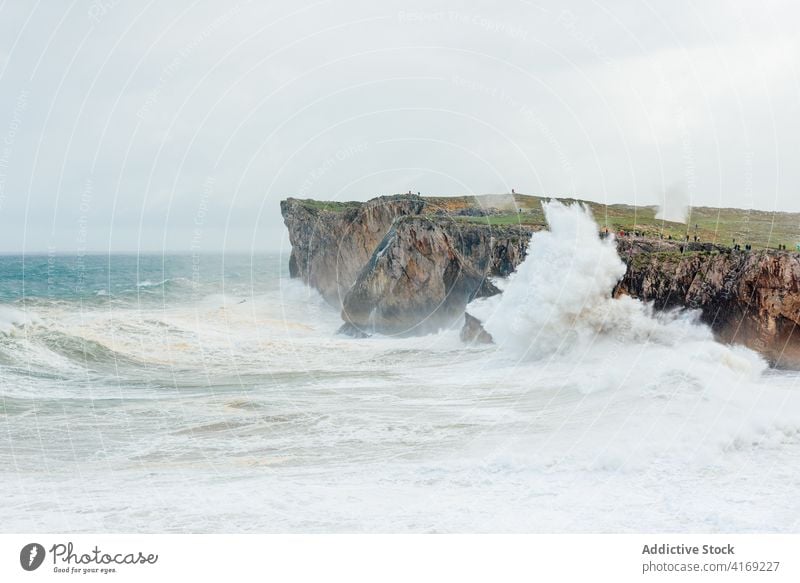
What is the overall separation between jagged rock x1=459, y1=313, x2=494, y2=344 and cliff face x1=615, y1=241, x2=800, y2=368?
18.4 ft

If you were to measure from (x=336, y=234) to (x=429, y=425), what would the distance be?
1277 inches

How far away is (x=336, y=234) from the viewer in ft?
171

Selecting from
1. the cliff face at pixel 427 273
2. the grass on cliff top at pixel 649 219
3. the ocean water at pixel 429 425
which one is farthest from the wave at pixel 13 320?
the grass on cliff top at pixel 649 219

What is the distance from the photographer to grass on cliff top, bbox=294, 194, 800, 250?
121 ft

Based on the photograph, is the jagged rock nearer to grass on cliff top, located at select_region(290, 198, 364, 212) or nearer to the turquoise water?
the turquoise water

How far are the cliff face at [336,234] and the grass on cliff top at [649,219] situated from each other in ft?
3.65

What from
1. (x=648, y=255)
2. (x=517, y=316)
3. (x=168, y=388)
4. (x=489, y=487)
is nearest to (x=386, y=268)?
(x=517, y=316)

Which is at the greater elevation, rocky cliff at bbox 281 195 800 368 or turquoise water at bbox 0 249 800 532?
rocky cliff at bbox 281 195 800 368

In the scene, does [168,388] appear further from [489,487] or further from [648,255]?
[648,255]

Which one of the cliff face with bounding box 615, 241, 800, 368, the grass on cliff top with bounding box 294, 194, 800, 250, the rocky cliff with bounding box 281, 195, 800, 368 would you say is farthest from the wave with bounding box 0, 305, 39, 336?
the cliff face with bounding box 615, 241, 800, 368

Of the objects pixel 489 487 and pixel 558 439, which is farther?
pixel 558 439

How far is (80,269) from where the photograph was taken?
92.9 metres

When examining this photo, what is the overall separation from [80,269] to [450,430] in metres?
80.9

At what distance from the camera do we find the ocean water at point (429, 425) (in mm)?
14773
